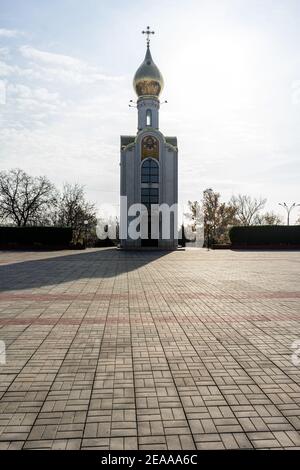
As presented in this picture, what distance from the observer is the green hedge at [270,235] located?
36.3 m

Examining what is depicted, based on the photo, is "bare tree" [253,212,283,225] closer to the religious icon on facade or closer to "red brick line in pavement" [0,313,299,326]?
the religious icon on facade

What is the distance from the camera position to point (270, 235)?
119 feet

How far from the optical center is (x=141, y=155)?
3434cm

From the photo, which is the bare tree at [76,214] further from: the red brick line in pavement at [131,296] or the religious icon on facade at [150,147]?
the red brick line in pavement at [131,296]

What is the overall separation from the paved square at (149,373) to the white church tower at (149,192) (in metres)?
24.5

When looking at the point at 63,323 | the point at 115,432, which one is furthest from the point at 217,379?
the point at 63,323

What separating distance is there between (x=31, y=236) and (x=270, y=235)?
2567cm

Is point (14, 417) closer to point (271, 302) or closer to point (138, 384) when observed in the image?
point (138, 384)

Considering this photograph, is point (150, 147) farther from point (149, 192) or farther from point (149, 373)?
point (149, 373)

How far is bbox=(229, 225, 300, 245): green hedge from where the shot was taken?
3631 cm

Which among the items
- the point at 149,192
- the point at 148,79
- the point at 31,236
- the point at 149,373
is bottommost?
the point at 149,373

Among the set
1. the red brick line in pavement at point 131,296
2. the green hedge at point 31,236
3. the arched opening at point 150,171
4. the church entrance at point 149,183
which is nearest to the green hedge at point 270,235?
the church entrance at point 149,183

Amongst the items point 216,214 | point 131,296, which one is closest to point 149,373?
point 131,296

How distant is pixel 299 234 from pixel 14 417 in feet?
123
